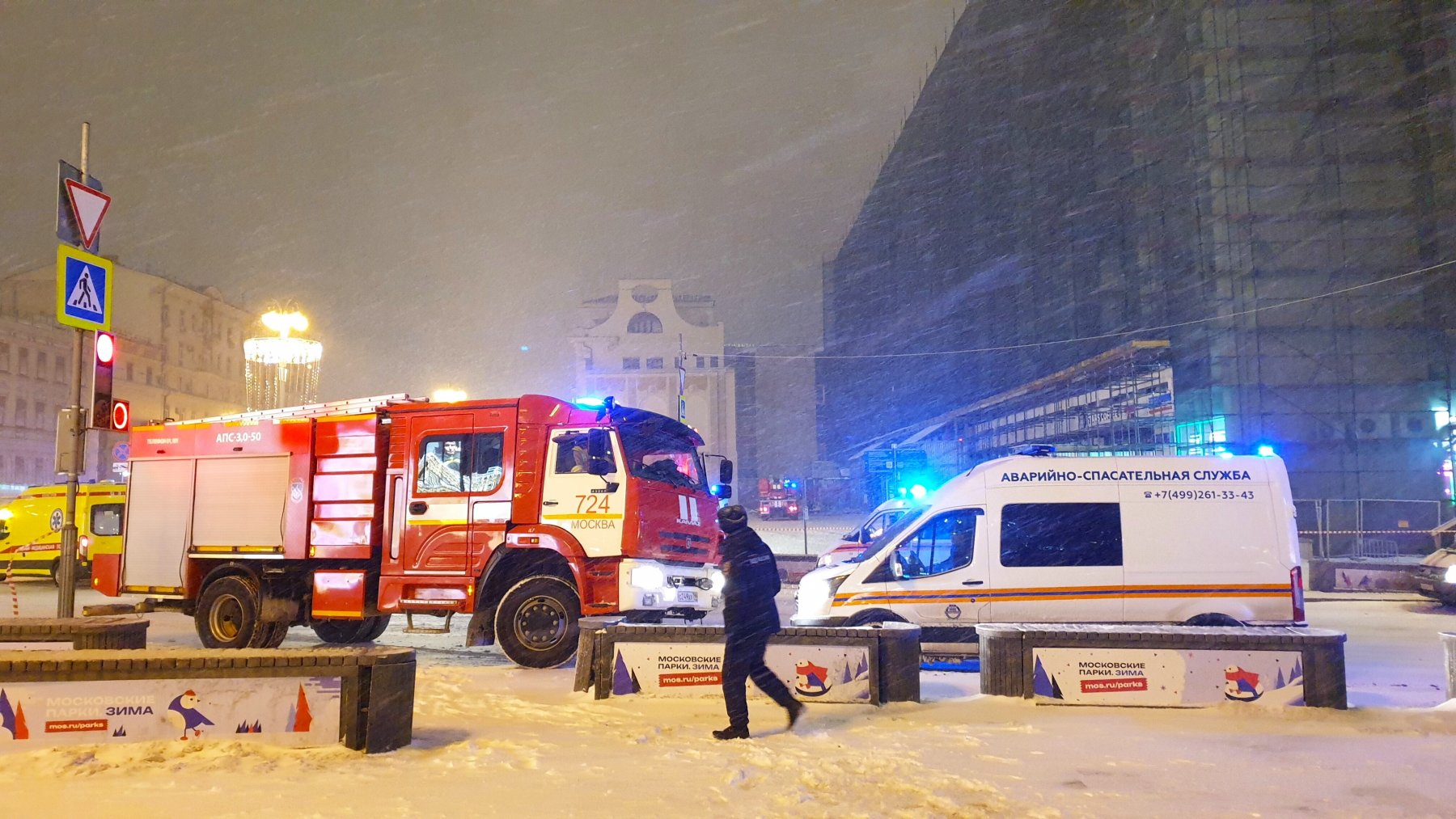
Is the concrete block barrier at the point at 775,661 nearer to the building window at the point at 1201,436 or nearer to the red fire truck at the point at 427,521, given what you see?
the red fire truck at the point at 427,521

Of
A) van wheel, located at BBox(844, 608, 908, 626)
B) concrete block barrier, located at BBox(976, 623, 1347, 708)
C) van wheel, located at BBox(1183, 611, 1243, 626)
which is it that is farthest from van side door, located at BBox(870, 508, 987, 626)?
concrete block barrier, located at BBox(976, 623, 1347, 708)

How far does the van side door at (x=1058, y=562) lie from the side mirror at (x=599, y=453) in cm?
399

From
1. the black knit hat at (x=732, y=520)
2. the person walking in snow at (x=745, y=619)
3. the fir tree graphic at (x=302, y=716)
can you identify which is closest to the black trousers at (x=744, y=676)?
the person walking in snow at (x=745, y=619)

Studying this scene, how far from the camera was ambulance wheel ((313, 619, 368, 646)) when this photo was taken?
1277 cm

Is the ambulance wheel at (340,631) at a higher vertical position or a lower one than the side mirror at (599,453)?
lower

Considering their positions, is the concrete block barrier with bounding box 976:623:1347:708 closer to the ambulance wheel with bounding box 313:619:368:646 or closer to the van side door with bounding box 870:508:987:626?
the van side door with bounding box 870:508:987:626

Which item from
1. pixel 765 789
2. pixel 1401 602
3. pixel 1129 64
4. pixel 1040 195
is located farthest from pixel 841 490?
pixel 765 789

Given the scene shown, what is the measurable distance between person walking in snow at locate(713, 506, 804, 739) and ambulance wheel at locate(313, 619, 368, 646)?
24.6 feet

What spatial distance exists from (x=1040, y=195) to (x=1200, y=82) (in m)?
12.6

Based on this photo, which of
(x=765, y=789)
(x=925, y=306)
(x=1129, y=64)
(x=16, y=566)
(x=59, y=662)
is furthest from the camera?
(x=925, y=306)

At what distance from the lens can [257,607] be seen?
1170 centimetres

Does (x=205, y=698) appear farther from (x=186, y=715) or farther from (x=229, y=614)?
(x=229, y=614)

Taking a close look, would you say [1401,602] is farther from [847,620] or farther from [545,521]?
[545,521]

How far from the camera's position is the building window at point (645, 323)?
300 ft
